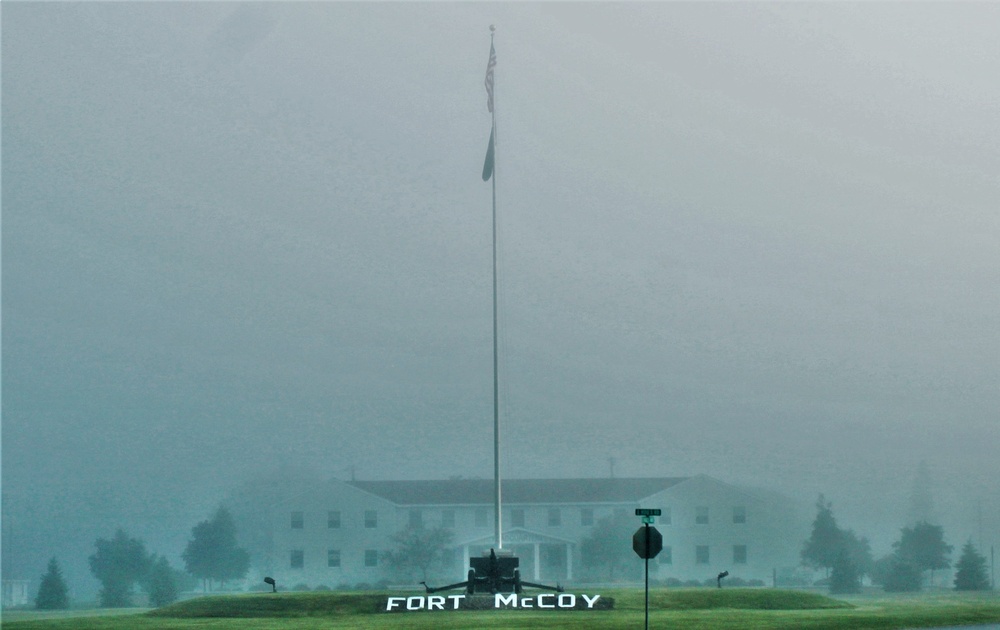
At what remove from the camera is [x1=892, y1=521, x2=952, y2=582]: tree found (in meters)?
63.6

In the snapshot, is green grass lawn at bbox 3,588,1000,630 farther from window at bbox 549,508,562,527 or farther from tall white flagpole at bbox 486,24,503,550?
window at bbox 549,508,562,527

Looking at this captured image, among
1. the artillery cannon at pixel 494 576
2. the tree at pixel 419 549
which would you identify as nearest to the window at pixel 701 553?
the tree at pixel 419 549

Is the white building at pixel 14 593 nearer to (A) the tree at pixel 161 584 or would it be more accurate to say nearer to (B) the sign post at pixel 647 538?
(A) the tree at pixel 161 584

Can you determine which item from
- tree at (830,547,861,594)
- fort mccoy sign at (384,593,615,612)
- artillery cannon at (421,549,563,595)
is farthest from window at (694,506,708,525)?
fort mccoy sign at (384,593,615,612)

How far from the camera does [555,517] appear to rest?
72125 millimetres

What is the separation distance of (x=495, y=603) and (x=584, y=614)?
2649 mm

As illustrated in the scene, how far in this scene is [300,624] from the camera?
3566cm

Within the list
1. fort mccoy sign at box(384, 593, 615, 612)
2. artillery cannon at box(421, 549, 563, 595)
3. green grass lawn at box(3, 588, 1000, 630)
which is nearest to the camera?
green grass lawn at box(3, 588, 1000, 630)

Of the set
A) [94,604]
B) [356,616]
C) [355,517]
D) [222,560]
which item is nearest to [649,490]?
[355,517]

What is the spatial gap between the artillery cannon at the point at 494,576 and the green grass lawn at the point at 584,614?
118 cm

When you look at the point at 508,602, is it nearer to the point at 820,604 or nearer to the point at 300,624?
the point at 300,624

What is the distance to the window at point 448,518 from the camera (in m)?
72.1

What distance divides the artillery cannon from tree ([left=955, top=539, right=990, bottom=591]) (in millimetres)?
21455

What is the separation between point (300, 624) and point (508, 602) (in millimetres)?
5931
